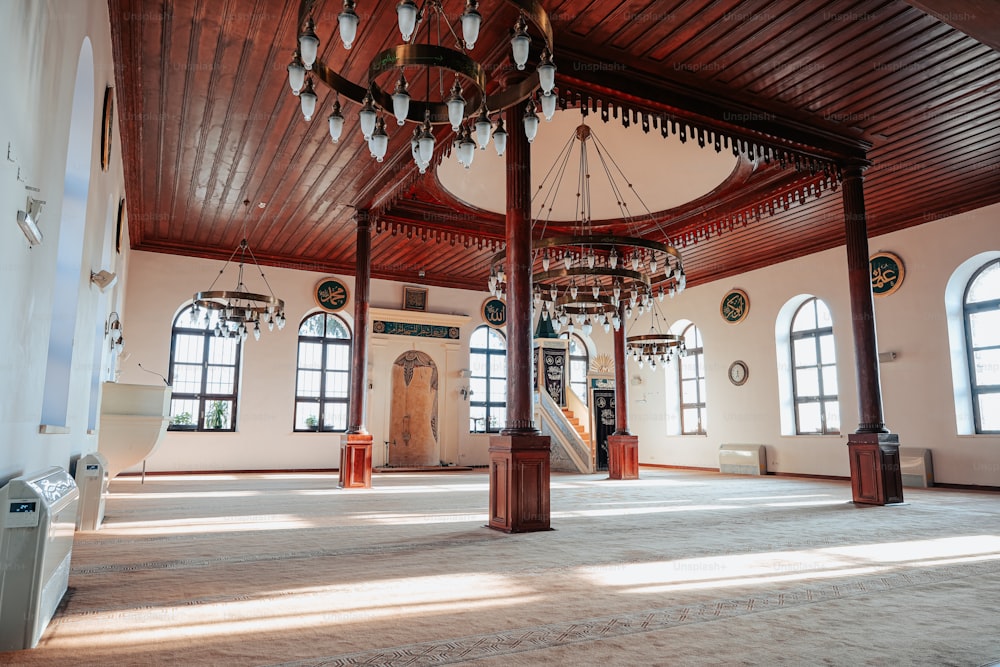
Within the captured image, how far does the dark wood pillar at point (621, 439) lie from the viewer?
11.8 m

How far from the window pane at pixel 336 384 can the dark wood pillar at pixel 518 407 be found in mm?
8639

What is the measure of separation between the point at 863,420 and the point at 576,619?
20.5 feet

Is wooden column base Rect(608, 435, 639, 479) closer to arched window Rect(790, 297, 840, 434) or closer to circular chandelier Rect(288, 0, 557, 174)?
arched window Rect(790, 297, 840, 434)

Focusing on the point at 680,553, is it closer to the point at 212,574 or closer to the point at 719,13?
the point at 212,574

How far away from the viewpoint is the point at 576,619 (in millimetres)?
2867

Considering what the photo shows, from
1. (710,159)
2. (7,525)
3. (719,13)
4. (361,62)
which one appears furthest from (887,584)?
(710,159)

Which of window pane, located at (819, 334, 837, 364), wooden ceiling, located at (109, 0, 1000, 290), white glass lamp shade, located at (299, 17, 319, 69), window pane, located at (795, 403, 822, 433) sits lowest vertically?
window pane, located at (795, 403, 822, 433)

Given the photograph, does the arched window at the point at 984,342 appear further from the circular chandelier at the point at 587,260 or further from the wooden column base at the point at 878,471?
the circular chandelier at the point at 587,260

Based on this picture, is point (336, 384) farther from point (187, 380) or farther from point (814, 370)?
point (814, 370)

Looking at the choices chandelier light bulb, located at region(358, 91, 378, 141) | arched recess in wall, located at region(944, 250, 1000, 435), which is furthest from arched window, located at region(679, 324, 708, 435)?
chandelier light bulb, located at region(358, 91, 378, 141)

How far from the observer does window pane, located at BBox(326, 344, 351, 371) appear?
13.8m

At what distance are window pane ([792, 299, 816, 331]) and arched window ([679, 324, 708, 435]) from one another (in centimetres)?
230

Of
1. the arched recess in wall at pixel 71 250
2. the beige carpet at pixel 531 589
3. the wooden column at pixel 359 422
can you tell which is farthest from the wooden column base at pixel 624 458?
the arched recess in wall at pixel 71 250

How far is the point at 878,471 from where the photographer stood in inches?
292
